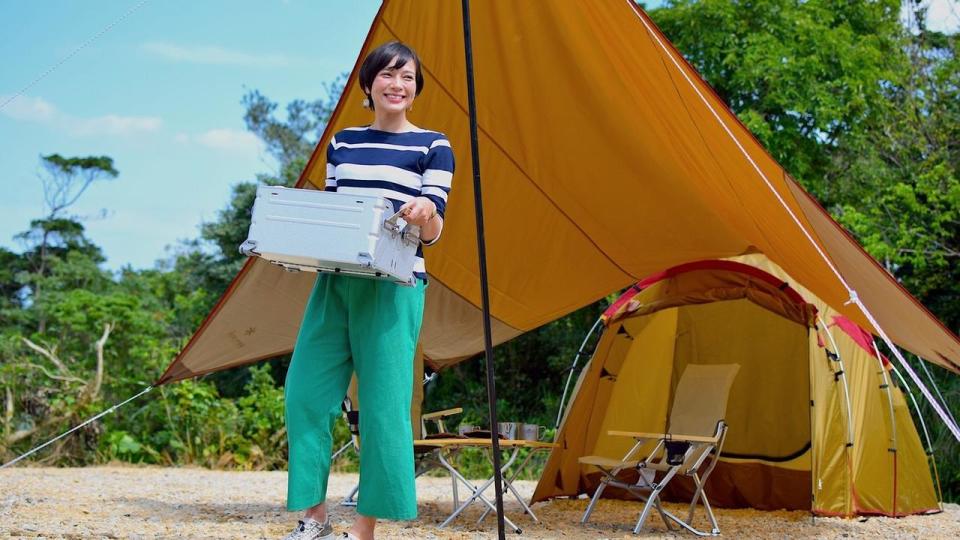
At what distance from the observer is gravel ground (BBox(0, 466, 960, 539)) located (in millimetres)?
3879

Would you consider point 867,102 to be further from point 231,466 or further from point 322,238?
point 322,238

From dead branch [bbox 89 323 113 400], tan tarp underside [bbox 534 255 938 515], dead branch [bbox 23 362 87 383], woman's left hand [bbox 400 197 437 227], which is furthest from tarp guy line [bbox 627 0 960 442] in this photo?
dead branch [bbox 23 362 87 383]

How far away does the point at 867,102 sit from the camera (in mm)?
12078

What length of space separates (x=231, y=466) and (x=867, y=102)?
8194 mm

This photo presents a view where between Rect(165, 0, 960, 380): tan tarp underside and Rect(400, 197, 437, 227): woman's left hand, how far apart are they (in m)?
1.40

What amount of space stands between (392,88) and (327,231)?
45cm

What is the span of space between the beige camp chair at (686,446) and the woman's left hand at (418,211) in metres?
2.55

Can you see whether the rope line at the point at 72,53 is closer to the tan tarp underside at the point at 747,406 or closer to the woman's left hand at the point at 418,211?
the woman's left hand at the point at 418,211

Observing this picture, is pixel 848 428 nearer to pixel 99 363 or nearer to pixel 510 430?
pixel 510 430

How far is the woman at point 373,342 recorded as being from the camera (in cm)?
249

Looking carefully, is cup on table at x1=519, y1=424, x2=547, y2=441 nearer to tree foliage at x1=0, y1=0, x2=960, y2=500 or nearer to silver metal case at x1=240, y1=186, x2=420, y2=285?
silver metal case at x1=240, y1=186, x2=420, y2=285

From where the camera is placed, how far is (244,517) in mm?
4551

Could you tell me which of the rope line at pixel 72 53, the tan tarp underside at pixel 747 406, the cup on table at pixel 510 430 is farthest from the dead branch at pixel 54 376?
the rope line at pixel 72 53

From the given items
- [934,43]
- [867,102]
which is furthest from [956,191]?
[934,43]
